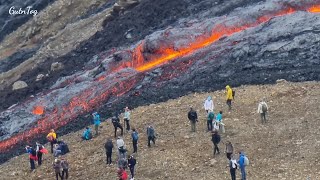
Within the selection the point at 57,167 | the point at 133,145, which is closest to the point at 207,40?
the point at 133,145

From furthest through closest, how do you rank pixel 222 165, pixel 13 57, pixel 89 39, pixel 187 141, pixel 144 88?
pixel 13 57
pixel 89 39
pixel 144 88
pixel 187 141
pixel 222 165

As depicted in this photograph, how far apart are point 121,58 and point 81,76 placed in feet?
13.6

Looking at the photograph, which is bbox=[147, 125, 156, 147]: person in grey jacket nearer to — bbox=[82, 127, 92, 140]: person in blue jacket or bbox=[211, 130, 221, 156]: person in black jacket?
bbox=[211, 130, 221, 156]: person in black jacket

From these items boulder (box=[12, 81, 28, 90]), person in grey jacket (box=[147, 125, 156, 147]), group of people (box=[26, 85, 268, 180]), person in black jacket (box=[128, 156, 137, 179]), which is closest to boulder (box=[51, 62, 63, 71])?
boulder (box=[12, 81, 28, 90])

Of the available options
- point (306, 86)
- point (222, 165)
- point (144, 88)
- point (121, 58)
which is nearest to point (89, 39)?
point (121, 58)

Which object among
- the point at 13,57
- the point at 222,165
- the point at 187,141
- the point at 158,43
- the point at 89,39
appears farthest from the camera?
the point at 13,57

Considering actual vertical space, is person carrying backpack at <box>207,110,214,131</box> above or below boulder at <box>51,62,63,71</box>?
below

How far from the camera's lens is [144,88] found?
172ft

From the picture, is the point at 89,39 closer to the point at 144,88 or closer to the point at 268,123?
the point at 144,88

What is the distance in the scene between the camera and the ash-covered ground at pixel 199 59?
49688 mm

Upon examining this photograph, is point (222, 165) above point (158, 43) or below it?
below

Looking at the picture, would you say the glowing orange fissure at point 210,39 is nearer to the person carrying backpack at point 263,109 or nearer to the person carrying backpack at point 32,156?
the person carrying backpack at point 263,109

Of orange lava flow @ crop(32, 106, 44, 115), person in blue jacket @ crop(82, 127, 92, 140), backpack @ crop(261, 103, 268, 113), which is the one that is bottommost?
orange lava flow @ crop(32, 106, 44, 115)

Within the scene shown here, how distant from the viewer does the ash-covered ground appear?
49688mm
